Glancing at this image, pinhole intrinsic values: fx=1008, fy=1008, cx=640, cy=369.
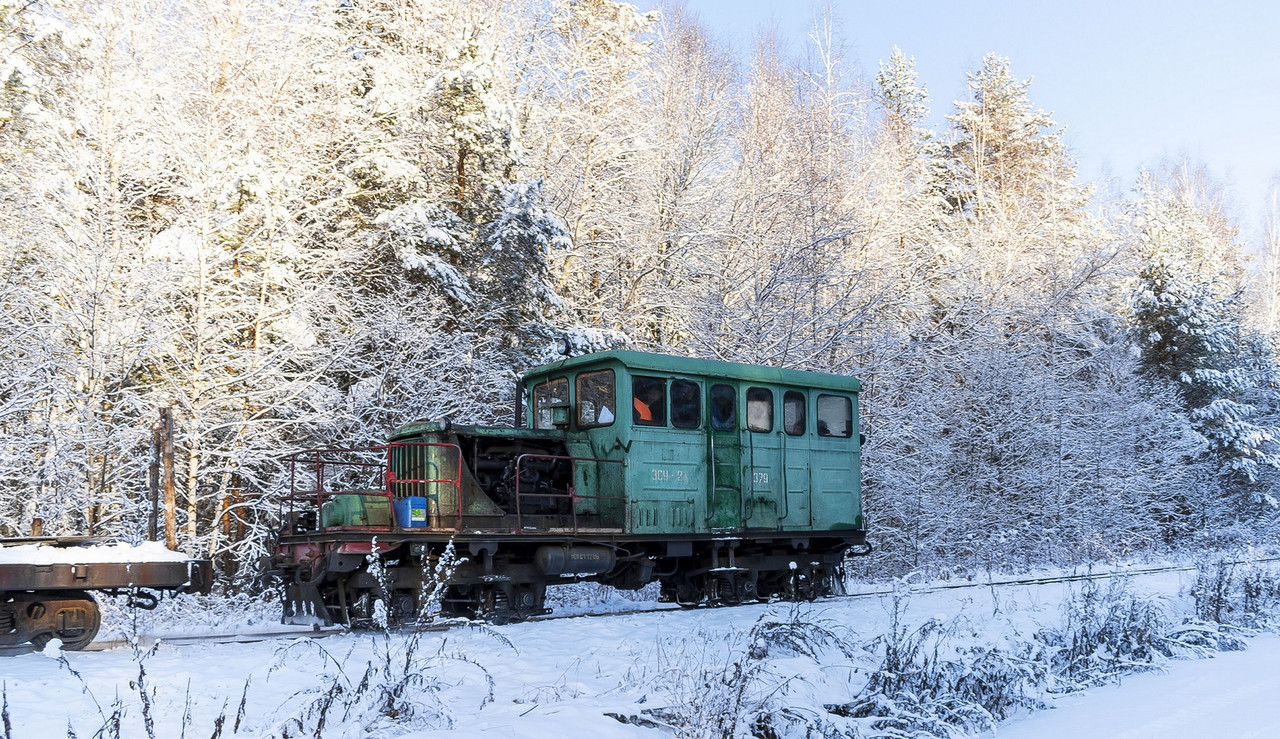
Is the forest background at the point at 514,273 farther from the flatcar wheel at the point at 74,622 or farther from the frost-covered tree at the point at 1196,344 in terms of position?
the flatcar wheel at the point at 74,622

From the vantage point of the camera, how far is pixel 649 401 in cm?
1133

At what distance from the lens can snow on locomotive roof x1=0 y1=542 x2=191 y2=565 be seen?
7.77 m

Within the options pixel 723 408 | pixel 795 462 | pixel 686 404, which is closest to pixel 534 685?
pixel 686 404

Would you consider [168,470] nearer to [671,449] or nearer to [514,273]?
A: [671,449]

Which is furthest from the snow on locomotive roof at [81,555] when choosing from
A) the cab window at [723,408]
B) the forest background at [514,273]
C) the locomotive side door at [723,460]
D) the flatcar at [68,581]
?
the cab window at [723,408]

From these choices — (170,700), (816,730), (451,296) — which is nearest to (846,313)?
(451,296)

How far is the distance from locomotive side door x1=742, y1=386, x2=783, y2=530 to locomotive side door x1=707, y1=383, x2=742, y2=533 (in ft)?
0.37

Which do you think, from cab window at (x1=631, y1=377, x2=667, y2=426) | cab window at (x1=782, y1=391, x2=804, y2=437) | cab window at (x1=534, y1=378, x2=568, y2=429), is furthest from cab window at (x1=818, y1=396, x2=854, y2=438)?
cab window at (x1=534, y1=378, x2=568, y2=429)

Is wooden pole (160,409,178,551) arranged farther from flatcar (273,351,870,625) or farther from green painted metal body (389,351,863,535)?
green painted metal body (389,351,863,535)

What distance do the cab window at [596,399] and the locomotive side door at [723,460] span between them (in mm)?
1293

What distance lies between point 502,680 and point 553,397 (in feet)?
18.3

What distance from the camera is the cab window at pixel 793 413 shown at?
12664mm

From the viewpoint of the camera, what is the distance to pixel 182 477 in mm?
13523

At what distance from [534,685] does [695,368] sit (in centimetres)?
551
